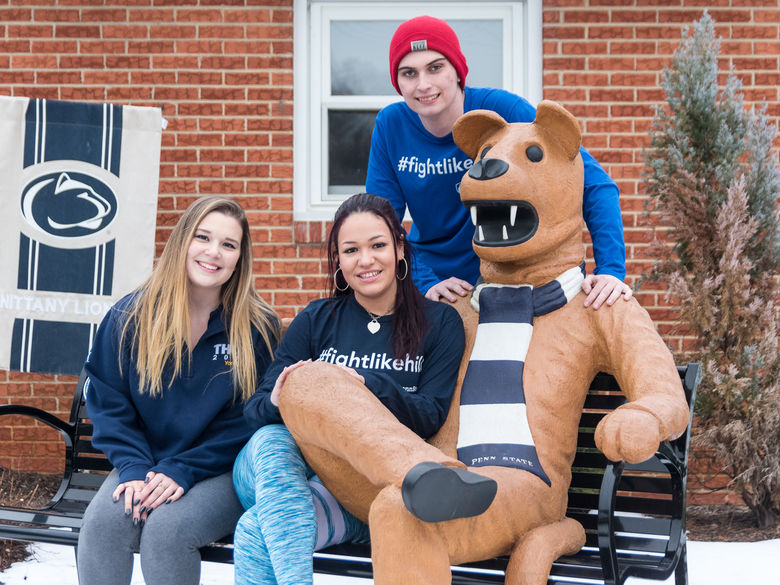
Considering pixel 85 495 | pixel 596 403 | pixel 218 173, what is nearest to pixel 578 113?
pixel 218 173

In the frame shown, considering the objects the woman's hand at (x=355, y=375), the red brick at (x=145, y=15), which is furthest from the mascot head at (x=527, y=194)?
the red brick at (x=145, y=15)

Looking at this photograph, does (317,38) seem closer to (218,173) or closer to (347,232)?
(218,173)

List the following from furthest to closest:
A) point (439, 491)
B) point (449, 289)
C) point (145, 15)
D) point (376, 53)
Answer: point (376, 53), point (145, 15), point (449, 289), point (439, 491)

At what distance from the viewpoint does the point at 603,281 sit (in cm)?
251

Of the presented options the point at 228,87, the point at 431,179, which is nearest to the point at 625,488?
the point at 431,179

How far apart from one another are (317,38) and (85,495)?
293 cm

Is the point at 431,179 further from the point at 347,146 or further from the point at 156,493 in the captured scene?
the point at 347,146

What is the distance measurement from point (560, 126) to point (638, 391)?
81 centimetres

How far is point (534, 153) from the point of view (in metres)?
2.47

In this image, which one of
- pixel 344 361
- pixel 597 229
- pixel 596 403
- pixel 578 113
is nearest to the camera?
pixel 344 361

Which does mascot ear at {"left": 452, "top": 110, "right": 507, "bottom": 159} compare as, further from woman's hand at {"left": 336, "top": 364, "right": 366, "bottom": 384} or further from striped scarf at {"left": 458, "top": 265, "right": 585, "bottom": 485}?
woman's hand at {"left": 336, "top": 364, "right": 366, "bottom": 384}

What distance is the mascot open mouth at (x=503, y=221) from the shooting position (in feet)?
7.98

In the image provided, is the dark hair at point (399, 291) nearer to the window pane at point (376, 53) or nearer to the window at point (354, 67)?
the window at point (354, 67)

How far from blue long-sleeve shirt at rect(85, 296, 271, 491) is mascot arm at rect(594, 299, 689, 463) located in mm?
1159
